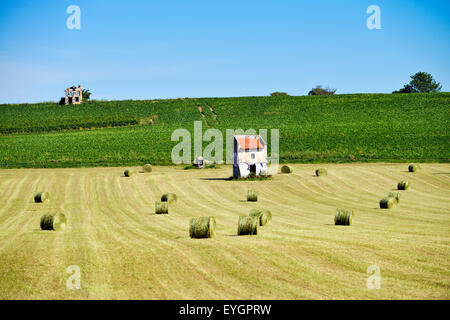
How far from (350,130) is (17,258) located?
208 ft

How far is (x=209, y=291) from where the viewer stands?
43.3ft

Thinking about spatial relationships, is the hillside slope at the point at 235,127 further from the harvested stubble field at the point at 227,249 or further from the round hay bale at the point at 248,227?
the round hay bale at the point at 248,227

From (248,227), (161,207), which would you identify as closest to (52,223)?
(161,207)

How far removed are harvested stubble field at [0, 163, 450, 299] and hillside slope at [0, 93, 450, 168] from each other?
2527 cm

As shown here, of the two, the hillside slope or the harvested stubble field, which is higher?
the hillside slope

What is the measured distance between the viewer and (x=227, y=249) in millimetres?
17578

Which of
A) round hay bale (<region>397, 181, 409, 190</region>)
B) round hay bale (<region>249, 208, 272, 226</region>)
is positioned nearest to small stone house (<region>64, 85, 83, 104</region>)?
round hay bale (<region>397, 181, 409, 190</region>)

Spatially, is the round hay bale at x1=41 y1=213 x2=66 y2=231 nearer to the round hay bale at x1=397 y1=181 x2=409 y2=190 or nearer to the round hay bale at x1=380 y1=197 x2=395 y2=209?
the round hay bale at x1=380 y1=197 x2=395 y2=209

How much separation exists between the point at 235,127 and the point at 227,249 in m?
66.5

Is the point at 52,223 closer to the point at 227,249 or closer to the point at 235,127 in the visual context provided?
the point at 227,249

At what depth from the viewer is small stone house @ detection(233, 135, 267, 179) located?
45.8 meters

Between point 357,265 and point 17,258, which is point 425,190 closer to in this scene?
point 357,265

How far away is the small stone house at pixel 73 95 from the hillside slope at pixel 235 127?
4.18m
